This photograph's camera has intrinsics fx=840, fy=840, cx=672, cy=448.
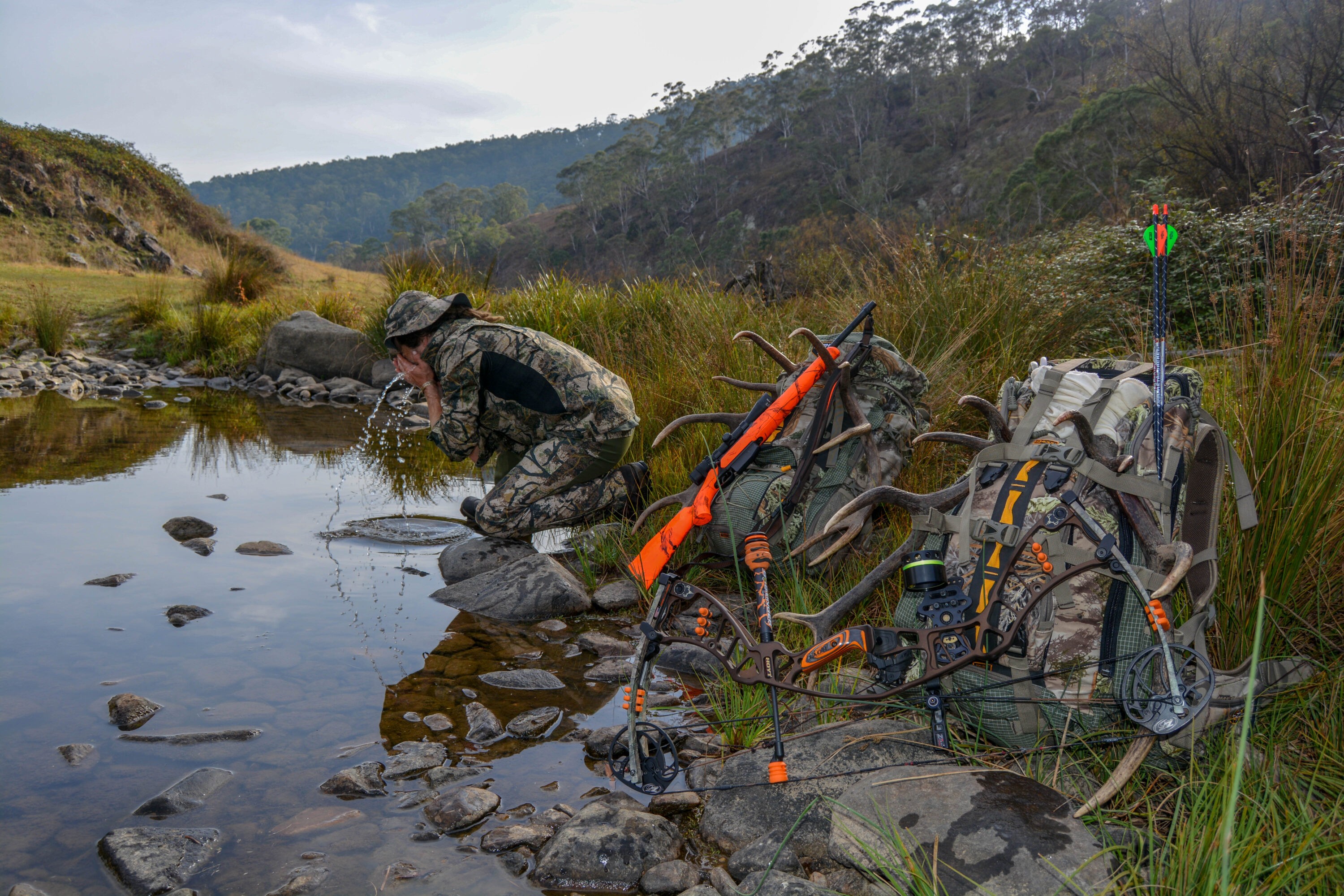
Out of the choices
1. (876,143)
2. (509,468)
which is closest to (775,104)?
(876,143)

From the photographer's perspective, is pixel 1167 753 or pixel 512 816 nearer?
pixel 1167 753

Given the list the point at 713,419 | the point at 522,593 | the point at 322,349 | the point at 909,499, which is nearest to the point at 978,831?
the point at 909,499

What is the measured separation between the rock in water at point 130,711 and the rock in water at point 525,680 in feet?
3.88

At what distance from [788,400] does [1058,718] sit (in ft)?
6.16

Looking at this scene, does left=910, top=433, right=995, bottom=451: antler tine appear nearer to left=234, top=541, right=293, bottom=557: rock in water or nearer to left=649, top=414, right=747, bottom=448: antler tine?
left=649, top=414, right=747, bottom=448: antler tine

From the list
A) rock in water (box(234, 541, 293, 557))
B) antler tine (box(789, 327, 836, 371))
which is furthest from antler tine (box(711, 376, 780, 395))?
rock in water (box(234, 541, 293, 557))

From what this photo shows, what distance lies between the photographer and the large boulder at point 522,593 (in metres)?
4.15

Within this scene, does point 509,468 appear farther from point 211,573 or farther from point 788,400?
point 788,400

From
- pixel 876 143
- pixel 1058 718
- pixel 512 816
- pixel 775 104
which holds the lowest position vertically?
pixel 512 816

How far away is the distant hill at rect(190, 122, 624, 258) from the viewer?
143875 millimetres

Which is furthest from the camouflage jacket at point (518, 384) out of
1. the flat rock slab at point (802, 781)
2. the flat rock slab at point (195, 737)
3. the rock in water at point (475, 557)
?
the flat rock slab at point (802, 781)

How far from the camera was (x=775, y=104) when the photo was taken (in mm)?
70750

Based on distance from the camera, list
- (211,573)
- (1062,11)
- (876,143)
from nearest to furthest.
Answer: (211,573), (876,143), (1062,11)

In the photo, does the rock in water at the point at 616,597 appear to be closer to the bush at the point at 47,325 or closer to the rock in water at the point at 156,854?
the rock in water at the point at 156,854
